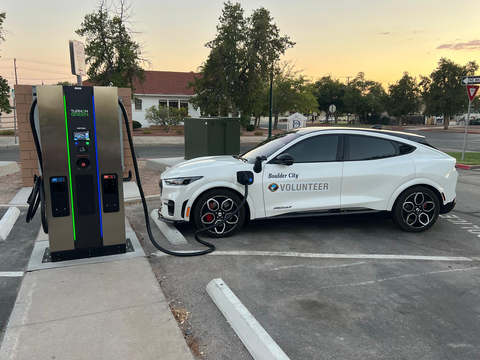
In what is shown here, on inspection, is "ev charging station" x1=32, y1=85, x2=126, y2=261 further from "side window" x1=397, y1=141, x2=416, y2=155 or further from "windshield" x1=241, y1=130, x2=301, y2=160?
"side window" x1=397, y1=141, x2=416, y2=155

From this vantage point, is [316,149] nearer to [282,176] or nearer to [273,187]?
[282,176]

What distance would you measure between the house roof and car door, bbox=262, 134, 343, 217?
32738 millimetres

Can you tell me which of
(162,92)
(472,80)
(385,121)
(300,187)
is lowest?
(300,187)

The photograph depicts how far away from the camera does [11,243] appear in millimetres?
5309

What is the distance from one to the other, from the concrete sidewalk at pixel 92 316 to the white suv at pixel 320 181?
1376mm

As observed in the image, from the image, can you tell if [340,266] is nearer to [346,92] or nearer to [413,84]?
[413,84]

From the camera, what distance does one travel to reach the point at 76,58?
7.74 metres

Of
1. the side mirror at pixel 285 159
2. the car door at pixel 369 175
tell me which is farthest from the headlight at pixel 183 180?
the car door at pixel 369 175

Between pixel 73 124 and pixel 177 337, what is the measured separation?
2665 mm

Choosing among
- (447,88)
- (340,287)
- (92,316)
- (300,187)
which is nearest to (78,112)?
(92,316)

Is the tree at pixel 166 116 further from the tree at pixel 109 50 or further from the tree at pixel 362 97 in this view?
the tree at pixel 362 97

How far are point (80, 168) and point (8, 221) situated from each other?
2.52 meters

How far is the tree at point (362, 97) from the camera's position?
58.1 metres

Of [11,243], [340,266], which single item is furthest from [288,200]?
[11,243]
